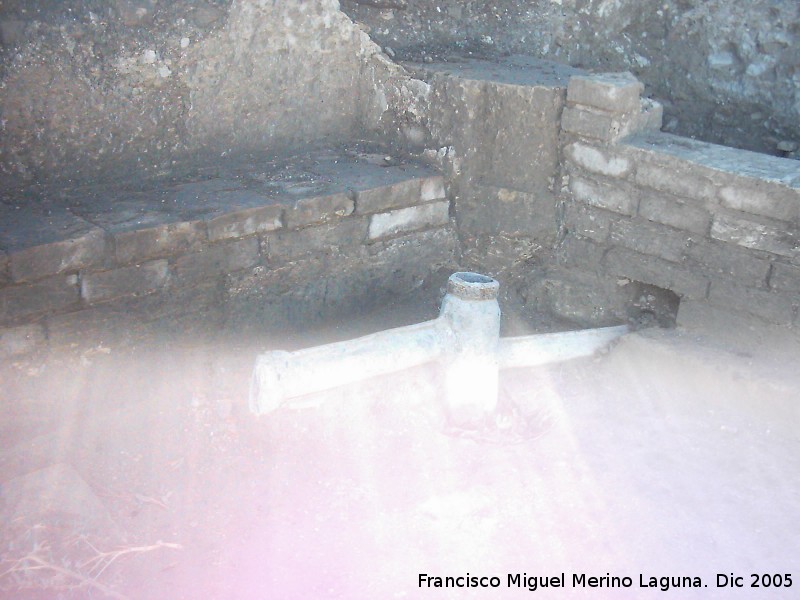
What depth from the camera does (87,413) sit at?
131 inches

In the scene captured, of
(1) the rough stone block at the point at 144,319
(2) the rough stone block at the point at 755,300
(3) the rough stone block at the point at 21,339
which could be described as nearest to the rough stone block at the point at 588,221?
(2) the rough stone block at the point at 755,300

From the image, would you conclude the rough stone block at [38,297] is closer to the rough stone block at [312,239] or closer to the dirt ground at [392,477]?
the dirt ground at [392,477]

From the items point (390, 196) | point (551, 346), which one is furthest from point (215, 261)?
point (551, 346)

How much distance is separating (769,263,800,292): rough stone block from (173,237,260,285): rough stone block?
2182 mm

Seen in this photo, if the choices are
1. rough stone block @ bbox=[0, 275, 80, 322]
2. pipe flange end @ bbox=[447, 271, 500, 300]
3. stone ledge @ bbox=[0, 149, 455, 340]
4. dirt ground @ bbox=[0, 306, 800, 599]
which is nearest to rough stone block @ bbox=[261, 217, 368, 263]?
stone ledge @ bbox=[0, 149, 455, 340]

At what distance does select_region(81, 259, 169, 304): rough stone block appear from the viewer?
3.25 metres

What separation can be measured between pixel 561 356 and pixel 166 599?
6.56ft

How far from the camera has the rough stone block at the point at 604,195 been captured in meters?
3.92

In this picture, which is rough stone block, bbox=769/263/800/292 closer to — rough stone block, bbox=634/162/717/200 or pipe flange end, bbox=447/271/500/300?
rough stone block, bbox=634/162/717/200

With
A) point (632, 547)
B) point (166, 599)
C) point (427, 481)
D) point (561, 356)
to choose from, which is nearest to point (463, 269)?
point (561, 356)

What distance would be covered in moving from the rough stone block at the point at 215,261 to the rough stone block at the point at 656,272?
1.69m

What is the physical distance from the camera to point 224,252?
3.60m

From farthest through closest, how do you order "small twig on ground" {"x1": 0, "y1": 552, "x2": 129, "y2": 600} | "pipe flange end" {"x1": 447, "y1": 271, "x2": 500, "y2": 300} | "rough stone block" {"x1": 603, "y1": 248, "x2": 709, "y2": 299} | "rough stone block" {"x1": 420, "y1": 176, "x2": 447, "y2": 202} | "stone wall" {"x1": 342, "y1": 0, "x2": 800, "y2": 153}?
1. "stone wall" {"x1": 342, "y1": 0, "x2": 800, "y2": 153}
2. "rough stone block" {"x1": 420, "y1": 176, "x2": 447, "y2": 202}
3. "rough stone block" {"x1": 603, "y1": 248, "x2": 709, "y2": 299}
4. "pipe flange end" {"x1": 447, "y1": 271, "x2": 500, "y2": 300}
5. "small twig on ground" {"x1": 0, "y1": 552, "x2": 129, "y2": 600}

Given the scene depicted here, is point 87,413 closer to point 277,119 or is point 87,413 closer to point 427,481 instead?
point 427,481
